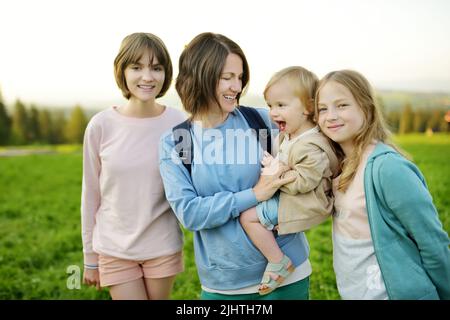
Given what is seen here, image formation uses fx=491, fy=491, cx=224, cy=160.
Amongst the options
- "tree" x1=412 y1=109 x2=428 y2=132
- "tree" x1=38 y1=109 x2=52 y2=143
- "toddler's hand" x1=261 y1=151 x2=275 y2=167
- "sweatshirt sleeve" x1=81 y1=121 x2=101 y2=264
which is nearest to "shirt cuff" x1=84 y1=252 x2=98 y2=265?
"sweatshirt sleeve" x1=81 y1=121 x2=101 y2=264

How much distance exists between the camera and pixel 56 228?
14.9ft

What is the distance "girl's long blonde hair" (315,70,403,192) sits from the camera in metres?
1.64

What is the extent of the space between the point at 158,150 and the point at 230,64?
44 cm

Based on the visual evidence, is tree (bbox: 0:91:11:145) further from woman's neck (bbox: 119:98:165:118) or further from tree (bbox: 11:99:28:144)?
woman's neck (bbox: 119:98:165:118)

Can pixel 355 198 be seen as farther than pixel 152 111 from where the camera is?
No

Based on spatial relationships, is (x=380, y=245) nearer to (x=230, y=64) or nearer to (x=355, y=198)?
(x=355, y=198)

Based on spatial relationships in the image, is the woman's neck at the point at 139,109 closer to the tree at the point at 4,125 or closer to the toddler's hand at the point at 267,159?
the toddler's hand at the point at 267,159

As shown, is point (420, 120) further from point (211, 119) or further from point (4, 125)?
point (4, 125)

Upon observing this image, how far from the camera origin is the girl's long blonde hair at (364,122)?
5.39 feet

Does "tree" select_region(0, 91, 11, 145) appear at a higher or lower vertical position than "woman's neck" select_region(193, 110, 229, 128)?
lower

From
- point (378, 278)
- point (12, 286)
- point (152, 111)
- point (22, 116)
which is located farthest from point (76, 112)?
Result: point (378, 278)

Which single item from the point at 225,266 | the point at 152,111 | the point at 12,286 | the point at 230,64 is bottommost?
the point at 12,286

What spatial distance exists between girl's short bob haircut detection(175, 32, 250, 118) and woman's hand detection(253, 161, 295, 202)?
0.31m

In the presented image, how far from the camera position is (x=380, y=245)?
1560 millimetres
